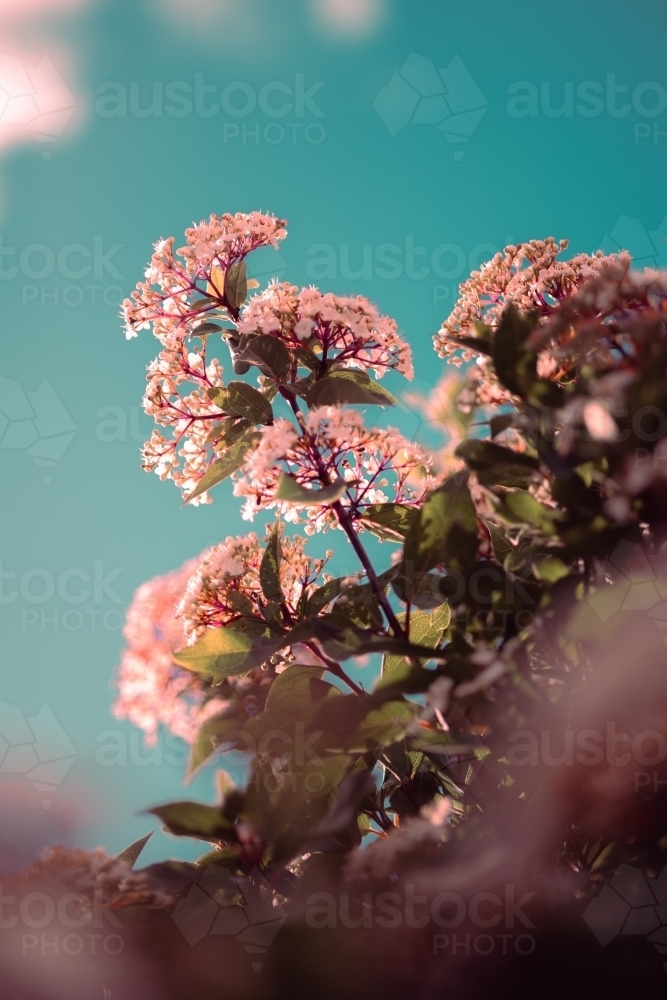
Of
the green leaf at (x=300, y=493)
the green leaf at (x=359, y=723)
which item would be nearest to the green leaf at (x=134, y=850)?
the green leaf at (x=359, y=723)

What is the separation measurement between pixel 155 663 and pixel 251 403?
969mm

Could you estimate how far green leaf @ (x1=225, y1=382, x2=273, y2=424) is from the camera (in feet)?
5.78

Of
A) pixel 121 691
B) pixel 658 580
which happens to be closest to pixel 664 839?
pixel 658 580

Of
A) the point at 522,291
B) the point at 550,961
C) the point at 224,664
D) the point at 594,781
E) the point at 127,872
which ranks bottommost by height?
the point at 550,961

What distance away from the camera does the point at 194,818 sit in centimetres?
99

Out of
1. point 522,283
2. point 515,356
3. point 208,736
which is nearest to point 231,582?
point 208,736

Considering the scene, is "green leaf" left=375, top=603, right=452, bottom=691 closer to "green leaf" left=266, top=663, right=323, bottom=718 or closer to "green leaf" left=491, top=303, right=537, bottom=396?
"green leaf" left=266, top=663, right=323, bottom=718

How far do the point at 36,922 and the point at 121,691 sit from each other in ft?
5.32

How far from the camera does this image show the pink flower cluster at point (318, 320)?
1.73 meters

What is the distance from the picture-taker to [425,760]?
1.55 metres

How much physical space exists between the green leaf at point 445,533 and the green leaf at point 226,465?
0.64m

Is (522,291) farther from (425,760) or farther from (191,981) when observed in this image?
(191,981)

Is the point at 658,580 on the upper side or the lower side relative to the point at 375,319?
lower

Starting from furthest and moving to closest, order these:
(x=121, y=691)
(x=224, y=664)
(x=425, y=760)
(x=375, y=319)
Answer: (x=121, y=691)
(x=375, y=319)
(x=425, y=760)
(x=224, y=664)
